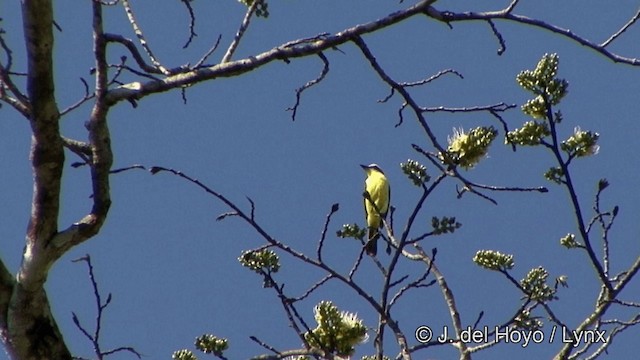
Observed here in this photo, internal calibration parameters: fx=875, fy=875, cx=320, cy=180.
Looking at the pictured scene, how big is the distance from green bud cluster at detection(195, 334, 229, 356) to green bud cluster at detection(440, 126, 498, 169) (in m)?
1.39

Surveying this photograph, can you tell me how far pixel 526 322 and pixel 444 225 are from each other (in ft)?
3.24

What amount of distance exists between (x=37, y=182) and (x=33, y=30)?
0.53 meters

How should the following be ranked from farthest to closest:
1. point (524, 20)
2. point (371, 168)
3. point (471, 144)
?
point (371, 168), point (471, 144), point (524, 20)

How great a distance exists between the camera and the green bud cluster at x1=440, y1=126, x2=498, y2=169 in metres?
3.14

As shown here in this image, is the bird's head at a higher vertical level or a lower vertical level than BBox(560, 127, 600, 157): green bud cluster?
higher

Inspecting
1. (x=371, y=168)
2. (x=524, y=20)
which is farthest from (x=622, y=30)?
(x=371, y=168)

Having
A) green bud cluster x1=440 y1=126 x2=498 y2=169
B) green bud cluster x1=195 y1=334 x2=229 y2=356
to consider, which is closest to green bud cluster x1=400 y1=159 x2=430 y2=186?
green bud cluster x1=440 y1=126 x2=498 y2=169

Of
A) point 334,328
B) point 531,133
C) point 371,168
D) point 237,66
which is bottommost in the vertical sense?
point 334,328

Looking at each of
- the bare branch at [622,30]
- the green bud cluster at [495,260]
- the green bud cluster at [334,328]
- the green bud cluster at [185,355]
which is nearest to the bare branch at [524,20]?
the bare branch at [622,30]

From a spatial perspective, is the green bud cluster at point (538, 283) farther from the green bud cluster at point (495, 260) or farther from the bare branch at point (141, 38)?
the bare branch at point (141, 38)

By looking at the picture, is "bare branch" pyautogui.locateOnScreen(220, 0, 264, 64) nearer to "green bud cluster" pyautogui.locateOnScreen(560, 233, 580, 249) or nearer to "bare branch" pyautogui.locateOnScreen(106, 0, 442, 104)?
"bare branch" pyautogui.locateOnScreen(106, 0, 442, 104)

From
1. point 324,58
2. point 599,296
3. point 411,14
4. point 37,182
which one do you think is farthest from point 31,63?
point 599,296

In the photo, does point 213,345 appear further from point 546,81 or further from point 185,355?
point 546,81

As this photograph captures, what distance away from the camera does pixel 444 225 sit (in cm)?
332
